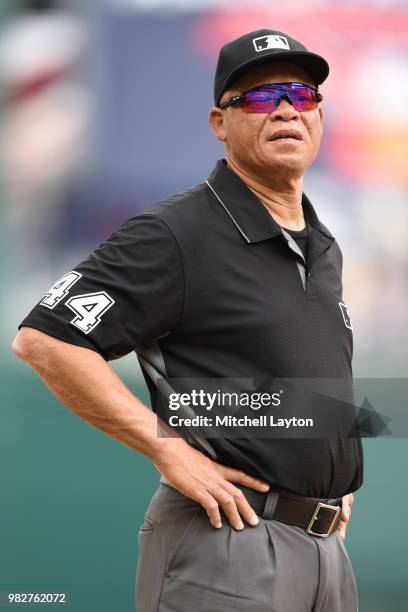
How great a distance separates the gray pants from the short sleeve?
35 cm

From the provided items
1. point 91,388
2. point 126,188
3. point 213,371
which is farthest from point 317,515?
point 126,188

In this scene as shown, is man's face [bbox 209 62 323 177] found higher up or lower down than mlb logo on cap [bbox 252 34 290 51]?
A: lower down

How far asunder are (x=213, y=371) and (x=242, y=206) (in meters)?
0.38

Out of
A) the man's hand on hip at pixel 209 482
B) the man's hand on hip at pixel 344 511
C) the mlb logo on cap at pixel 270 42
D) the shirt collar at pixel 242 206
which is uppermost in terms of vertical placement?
the mlb logo on cap at pixel 270 42

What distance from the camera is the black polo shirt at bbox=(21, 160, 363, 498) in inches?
68.6

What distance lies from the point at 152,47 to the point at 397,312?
1.28m

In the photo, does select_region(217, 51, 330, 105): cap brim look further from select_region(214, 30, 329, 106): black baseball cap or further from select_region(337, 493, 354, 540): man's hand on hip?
select_region(337, 493, 354, 540): man's hand on hip

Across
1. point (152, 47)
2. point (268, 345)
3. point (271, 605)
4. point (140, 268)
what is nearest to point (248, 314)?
point (268, 345)

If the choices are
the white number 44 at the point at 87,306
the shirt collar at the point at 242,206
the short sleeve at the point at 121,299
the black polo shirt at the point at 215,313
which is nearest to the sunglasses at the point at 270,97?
the shirt collar at the point at 242,206

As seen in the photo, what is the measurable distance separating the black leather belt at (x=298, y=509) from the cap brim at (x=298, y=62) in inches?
35.3

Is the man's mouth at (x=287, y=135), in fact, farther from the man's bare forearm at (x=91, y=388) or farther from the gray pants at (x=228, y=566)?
the gray pants at (x=228, y=566)

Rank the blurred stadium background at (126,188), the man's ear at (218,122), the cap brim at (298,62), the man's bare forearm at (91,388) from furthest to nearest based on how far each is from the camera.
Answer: the blurred stadium background at (126,188) → the man's ear at (218,122) → the cap brim at (298,62) → the man's bare forearm at (91,388)

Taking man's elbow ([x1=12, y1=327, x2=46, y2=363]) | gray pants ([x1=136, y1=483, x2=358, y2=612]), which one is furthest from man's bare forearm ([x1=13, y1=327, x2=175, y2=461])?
gray pants ([x1=136, y1=483, x2=358, y2=612])

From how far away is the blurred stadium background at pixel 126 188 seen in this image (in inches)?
125
